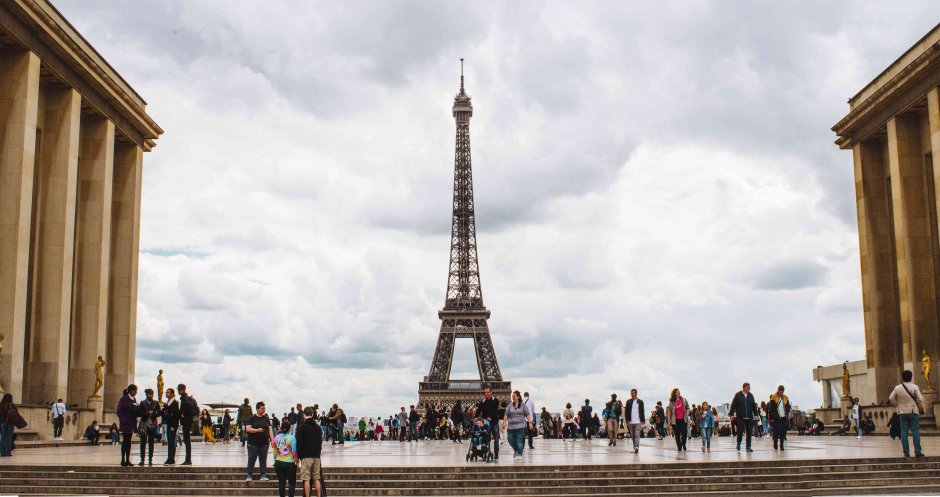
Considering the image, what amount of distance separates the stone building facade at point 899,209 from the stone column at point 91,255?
35.8m

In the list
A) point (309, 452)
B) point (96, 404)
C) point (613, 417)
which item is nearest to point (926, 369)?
point (613, 417)

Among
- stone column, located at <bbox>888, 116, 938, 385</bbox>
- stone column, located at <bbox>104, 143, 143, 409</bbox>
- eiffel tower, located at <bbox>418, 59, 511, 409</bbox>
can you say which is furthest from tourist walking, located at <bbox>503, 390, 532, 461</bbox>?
eiffel tower, located at <bbox>418, 59, 511, 409</bbox>

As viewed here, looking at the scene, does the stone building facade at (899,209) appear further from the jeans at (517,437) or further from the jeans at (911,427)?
the jeans at (517,437)

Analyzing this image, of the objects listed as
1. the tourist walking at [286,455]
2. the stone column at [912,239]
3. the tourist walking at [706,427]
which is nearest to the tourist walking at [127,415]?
the tourist walking at [286,455]

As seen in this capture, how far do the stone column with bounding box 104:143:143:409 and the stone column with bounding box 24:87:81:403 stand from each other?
8.01 m

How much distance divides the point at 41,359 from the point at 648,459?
25834mm

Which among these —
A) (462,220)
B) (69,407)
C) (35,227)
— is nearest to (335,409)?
(69,407)

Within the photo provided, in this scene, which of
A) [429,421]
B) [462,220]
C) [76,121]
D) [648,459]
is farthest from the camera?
[462,220]

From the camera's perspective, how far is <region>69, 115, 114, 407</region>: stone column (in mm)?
43688

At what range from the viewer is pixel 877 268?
4931 cm

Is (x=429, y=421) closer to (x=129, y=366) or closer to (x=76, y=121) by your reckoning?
(x=129, y=366)

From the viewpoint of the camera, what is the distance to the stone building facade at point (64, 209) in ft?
117

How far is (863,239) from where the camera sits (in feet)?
165

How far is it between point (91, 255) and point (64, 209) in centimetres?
508
